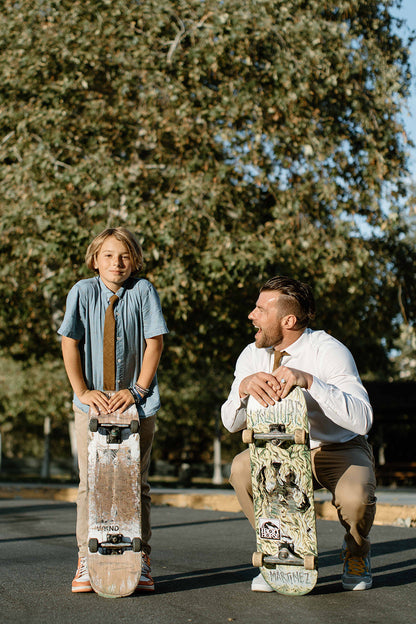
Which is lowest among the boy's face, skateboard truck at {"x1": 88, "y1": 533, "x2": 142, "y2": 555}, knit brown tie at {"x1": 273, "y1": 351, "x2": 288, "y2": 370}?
skateboard truck at {"x1": 88, "y1": 533, "x2": 142, "y2": 555}

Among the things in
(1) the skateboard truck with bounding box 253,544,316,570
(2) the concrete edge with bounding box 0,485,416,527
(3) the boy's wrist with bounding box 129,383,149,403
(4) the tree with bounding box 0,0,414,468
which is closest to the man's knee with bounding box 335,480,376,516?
(1) the skateboard truck with bounding box 253,544,316,570

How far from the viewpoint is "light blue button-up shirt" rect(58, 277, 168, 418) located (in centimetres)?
431

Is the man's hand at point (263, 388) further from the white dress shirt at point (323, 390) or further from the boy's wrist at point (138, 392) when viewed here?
the boy's wrist at point (138, 392)

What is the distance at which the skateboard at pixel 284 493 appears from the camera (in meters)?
3.74

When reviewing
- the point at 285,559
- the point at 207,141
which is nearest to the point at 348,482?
the point at 285,559

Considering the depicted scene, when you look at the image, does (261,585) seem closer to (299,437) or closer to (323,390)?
(299,437)

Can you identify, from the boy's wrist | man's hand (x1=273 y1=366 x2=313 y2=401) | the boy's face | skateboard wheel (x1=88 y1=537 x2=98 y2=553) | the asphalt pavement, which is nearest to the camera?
the asphalt pavement

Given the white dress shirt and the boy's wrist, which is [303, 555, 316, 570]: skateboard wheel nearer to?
the white dress shirt

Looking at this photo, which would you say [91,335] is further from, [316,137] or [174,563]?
[316,137]

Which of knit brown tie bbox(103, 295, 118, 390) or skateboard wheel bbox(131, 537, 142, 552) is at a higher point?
knit brown tie bbox(103, 295, 118, 390)

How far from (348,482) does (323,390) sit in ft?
1.81

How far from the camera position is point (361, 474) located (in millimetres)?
4086

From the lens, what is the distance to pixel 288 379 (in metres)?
3.82

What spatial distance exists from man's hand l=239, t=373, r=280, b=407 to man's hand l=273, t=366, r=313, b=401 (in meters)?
0.02
